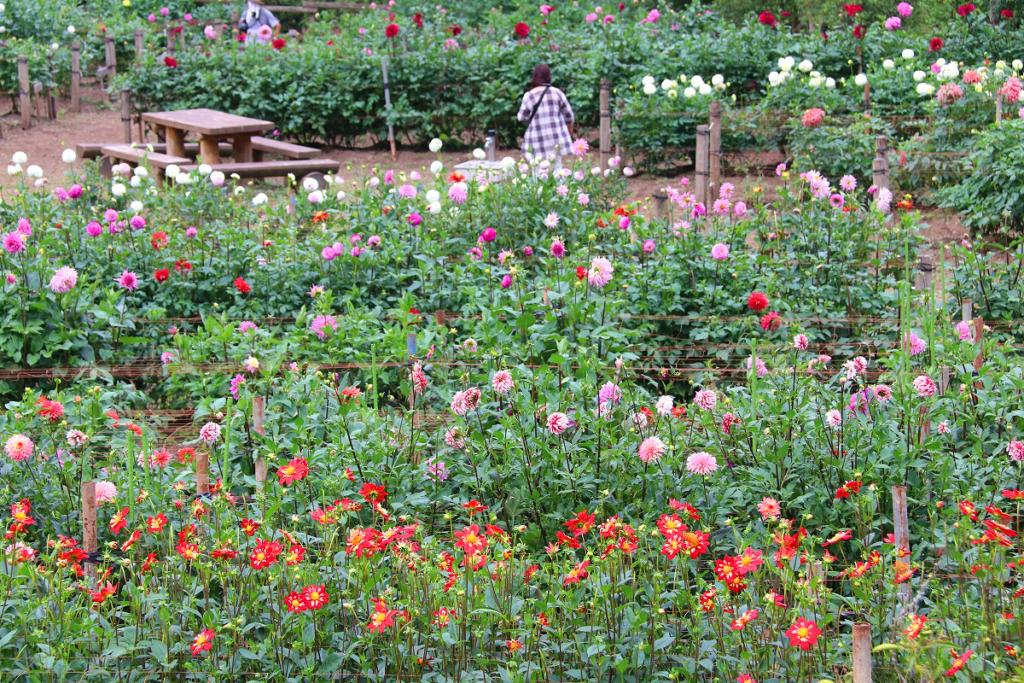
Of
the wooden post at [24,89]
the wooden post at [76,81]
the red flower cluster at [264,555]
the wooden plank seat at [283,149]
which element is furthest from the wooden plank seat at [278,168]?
the red flower cluster at [264,555]

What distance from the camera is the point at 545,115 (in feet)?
28.9

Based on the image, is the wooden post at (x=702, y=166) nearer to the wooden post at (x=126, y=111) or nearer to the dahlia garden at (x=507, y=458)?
the dahlia garden at (x=507, y=458)

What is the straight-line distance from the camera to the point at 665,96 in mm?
9953

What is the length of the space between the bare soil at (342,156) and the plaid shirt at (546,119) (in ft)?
2.57

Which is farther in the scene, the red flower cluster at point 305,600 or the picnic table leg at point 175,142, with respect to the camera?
the picnic table leg at point 175,142

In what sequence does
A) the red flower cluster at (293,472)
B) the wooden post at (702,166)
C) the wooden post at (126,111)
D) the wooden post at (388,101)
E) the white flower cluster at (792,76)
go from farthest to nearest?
the wooden post at (126,111) < the wooden post at (388,101) < the white flower cluster at (792,76) < the wooden post at (702,166) < the red flower cluster at (293,472)

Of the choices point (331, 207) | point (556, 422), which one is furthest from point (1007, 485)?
point (331, 207)

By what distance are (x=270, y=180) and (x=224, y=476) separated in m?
8.34

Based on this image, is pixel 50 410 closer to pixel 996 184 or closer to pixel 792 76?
pixel 996 184

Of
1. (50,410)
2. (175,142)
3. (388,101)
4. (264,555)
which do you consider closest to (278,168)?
(175,142)

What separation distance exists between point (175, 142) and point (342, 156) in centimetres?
208

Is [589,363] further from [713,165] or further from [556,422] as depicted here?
[713,165]

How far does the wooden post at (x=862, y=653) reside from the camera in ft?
6.34

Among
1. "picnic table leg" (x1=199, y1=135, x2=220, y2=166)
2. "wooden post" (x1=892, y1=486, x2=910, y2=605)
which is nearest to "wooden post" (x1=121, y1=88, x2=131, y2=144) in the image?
"picnic table leg" (x1=199, y1=135, x2=220, y2=166)
